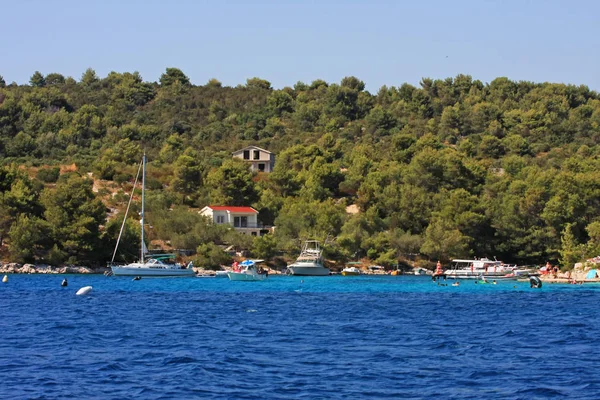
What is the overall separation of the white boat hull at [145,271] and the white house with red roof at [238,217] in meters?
13.4

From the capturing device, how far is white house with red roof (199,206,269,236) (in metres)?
78.9

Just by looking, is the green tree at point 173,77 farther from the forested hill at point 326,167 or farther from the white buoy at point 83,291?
the white buoy at point 83,291

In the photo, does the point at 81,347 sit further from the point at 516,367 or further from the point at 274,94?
the point at 274,94

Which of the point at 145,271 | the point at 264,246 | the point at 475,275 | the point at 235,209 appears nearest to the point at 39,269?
the point at 145,271

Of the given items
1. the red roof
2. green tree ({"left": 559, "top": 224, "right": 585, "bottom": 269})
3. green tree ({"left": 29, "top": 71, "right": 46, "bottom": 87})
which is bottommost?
green tree ({"left": 559, "top": 224, "right": 585, "bottom": 269})

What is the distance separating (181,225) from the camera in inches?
2955

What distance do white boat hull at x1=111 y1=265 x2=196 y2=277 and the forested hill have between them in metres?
4.63

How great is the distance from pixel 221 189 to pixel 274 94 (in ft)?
180

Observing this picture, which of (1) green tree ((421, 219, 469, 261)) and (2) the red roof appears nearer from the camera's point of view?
(1) green tree ((421, 219, 469, 261))

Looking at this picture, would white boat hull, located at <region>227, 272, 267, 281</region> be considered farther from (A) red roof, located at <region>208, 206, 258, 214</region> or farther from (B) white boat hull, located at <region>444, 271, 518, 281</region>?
(A) red roof, located at <region>208, 206, 258, 214</region>

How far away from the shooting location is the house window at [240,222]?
262ft

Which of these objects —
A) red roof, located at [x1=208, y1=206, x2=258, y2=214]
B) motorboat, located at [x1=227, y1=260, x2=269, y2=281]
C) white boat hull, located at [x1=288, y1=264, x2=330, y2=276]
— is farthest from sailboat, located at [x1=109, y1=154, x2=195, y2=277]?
red roof, located at [x1=208, y1=206, x2=258, y2=214]

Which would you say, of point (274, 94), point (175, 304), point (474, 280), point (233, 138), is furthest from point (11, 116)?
point (175, 304)

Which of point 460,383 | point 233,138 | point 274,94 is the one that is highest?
point 274,94
